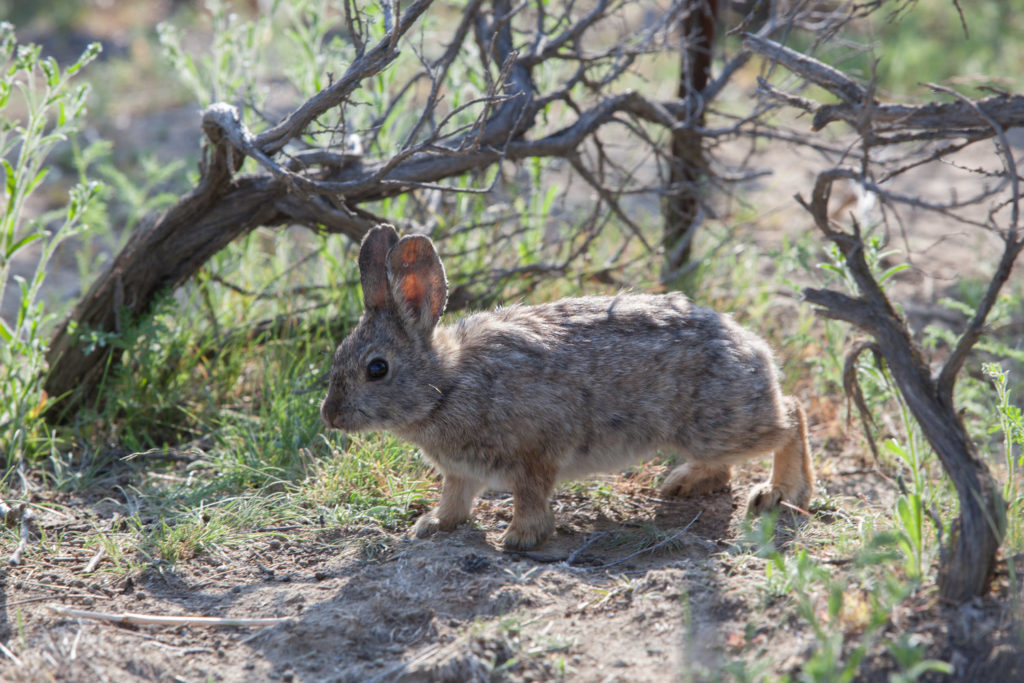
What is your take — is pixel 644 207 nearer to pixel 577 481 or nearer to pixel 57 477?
pixel 577 481

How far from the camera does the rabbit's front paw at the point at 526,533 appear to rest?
13.6 feet

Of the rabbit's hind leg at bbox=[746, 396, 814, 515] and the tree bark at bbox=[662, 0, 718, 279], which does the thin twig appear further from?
the tree bark at bbox=[662, 0, 718, 279]

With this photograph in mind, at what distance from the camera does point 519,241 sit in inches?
236

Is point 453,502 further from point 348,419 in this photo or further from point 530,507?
point 348,419

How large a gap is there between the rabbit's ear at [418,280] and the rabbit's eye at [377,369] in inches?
9.0

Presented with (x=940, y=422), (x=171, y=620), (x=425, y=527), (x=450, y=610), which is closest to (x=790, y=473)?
(x=940, y=422)

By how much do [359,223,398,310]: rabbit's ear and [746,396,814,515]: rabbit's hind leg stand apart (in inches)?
73.8

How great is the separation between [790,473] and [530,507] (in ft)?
3.98

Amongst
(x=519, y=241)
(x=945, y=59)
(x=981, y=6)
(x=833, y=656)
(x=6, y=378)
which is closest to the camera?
(x=833, y=656)

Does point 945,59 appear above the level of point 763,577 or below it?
above

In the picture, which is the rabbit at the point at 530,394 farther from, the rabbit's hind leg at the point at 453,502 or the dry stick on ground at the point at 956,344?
the dry stick on ground at the point at 956,344

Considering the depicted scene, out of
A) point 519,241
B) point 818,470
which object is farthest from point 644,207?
point 818,470

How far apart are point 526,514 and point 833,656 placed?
1.75 m

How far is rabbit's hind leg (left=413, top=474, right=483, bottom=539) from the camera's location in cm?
429
